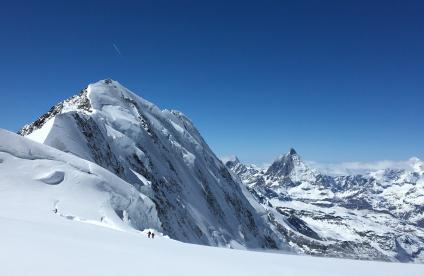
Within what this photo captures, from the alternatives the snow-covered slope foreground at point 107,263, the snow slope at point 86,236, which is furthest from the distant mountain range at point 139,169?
the snow-covered slope foreground at point 107,263

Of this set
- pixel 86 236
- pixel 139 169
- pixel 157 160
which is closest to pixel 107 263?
pixel 86 236

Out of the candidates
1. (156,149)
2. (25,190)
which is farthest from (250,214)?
(25,190)

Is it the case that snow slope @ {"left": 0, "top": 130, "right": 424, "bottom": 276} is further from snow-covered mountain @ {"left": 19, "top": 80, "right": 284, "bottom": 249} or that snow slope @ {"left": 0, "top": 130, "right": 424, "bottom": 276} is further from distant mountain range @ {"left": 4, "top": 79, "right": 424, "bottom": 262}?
snow-covered mountain @ {"left": 19, "top": 80, "right": 284, "bottom": 249}

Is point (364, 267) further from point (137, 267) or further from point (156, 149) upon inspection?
point (156, 149)

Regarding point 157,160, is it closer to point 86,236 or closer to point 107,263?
point 86,236

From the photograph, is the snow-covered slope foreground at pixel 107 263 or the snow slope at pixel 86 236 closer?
the snow-covered slope foreground at pixel 107 263

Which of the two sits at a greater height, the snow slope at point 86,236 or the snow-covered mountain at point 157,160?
the snow-covered mountain at point 157,160

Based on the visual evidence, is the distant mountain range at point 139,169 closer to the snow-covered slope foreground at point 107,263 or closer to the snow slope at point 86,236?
the snow slope at point 86,236
